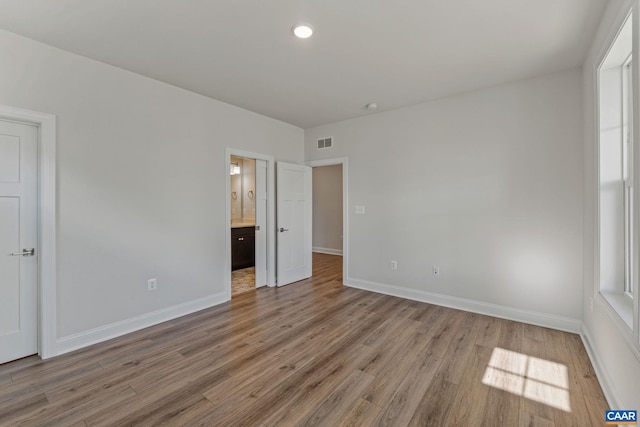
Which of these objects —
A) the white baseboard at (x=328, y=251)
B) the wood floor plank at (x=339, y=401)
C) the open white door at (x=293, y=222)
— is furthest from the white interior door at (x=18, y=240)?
the white baseboard at (x=328, y=251)

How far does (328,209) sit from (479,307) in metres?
4.85

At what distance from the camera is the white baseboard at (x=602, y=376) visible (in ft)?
5.92

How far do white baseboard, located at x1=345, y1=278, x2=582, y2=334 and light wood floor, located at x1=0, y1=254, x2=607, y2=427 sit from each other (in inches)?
4.5

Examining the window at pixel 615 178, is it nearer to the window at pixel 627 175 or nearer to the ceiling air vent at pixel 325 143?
the window at pixel 627 175

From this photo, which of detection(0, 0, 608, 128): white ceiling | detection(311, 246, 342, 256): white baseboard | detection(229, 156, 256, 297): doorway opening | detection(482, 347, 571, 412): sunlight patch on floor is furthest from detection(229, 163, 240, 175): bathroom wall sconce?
detection(482, 347, 571, 412): sunlight patch on floor

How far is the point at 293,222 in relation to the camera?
4.86m

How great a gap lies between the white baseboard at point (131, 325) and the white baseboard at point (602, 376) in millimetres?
3802

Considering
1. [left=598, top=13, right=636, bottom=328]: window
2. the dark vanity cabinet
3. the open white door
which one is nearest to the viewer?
[left=598, top=13, right=636, bottom=328]: window

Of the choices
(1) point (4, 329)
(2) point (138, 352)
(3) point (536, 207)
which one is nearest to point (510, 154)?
(3) point (536, 207)

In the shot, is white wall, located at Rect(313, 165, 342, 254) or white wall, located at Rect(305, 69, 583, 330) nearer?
white wall, located at Rect(305, 69, 583, 330)

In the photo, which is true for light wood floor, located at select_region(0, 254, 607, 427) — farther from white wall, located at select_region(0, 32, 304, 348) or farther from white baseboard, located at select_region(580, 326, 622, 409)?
white wall, located at select_region(0, 32, 304, 348)

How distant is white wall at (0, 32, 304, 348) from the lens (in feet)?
8.32

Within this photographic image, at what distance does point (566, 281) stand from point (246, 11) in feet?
12.8

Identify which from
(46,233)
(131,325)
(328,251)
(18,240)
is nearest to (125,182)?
(46,233)
